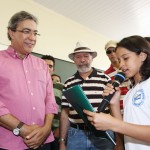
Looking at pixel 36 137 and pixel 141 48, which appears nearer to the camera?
pixel 141 48

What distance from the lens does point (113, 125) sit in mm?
1251

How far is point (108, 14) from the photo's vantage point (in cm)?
528

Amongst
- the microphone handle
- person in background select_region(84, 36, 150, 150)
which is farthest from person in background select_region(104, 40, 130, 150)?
the microphone handle

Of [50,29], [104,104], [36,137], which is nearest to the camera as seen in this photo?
[104,104]

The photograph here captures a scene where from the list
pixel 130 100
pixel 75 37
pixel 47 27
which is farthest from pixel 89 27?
pixel 130 100

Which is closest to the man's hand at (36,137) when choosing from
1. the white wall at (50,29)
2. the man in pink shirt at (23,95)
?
the man in pink shirt at (23,95)

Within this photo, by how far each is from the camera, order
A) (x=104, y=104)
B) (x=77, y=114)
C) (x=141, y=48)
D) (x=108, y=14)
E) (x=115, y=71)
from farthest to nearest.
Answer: (x=108, y=14)
(x=115, y=71)
(x=77, y=114)
(x=141, y=48)
(x=104, y=104)

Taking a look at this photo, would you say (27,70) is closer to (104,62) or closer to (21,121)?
(21,121)

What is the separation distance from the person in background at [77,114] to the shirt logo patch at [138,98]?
864 mm

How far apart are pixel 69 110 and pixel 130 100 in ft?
3.96

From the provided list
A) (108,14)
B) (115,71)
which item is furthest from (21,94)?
(108,14)

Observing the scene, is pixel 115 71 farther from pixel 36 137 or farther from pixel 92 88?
pixel 36 137

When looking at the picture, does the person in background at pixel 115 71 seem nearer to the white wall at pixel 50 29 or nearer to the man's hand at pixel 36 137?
the man's hand at pixel 36 137

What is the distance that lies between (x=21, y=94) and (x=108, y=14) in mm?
4032
